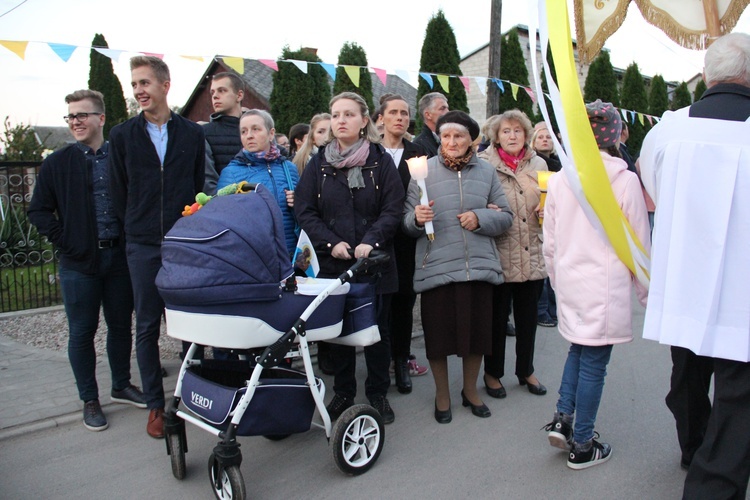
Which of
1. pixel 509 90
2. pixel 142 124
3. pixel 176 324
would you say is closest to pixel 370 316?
pixel 176 324

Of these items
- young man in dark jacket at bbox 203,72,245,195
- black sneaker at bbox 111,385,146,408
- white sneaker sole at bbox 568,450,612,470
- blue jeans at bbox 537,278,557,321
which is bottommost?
blue jeans at bbox 537,278,557,321

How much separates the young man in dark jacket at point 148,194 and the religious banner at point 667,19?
2804 millimetres

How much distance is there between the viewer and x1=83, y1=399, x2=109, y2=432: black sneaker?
3963mm

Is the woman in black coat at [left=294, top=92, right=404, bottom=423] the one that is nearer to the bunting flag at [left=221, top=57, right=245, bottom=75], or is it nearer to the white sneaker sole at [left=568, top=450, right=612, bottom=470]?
the white sneaker sole at [left=568, top=450, right=612, bottom=470]

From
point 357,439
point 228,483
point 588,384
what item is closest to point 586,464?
point 588,384

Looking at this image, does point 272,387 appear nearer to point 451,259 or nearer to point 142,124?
point 451,259

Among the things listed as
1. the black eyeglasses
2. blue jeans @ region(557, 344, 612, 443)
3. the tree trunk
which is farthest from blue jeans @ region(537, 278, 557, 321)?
the tree trunk

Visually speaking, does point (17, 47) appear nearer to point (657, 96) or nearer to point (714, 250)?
point (714, 250)

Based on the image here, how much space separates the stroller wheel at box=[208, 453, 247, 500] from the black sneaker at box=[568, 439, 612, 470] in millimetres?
1797

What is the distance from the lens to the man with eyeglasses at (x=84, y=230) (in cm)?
393

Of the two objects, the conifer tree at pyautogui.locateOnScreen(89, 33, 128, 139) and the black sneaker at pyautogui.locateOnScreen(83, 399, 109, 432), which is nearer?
the black sneaker at pyautogui.locateOnScreen(83, 399, 109, 432)

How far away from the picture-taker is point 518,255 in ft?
14.3

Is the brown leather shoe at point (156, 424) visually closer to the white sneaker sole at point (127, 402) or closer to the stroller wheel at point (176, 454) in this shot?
the white sneaker sole at point (127, 402)

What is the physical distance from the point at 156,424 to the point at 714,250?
3287 millimetres
